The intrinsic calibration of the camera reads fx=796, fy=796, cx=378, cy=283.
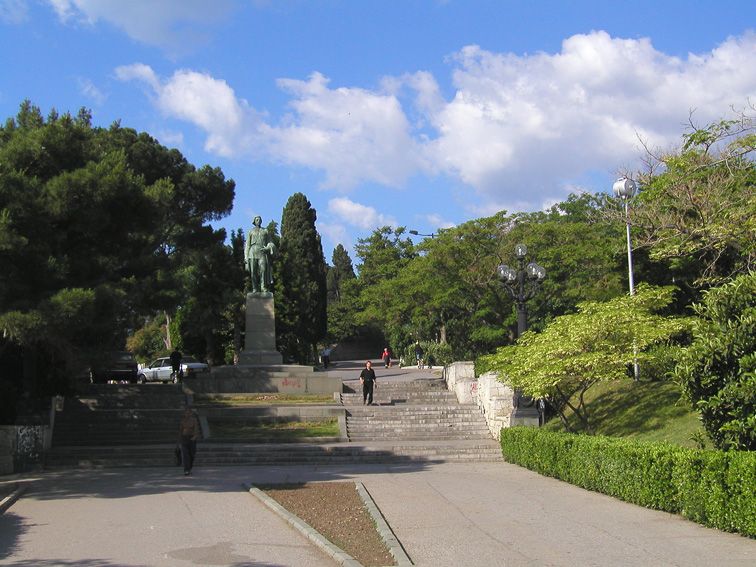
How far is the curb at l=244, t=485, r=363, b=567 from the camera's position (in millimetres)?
8328

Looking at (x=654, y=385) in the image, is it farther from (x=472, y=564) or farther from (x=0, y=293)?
(x=0, y=293)

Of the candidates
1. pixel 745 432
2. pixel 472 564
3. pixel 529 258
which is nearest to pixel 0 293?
pixel 472 564

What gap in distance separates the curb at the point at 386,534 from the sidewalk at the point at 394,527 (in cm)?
17

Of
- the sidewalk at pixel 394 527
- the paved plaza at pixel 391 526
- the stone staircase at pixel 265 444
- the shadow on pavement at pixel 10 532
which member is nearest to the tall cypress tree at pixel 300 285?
the stone staircase at pixel 265 444

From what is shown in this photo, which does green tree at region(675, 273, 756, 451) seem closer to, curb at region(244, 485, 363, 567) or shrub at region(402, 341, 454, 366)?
curb at region(244, 485, 363, 567)

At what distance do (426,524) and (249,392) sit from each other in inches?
761

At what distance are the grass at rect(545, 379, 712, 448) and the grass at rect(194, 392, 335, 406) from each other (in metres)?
9.06

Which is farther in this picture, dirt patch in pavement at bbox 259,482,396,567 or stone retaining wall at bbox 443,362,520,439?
stone retaining wall at bbox 443,362,520,439

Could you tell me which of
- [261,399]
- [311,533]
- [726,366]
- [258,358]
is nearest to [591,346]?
[726,366]

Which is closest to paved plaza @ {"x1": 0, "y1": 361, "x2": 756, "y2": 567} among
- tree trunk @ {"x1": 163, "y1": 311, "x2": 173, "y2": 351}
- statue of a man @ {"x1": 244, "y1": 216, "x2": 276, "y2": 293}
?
statue of a man @ {"x1": 244, "y1": 216, "x2": 276, "y2": 293}

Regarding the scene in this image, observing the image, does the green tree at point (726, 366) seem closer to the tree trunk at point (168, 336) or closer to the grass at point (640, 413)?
the grass at point (640, 413)

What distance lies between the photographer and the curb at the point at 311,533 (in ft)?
27.3

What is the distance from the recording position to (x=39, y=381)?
21969 millimetres

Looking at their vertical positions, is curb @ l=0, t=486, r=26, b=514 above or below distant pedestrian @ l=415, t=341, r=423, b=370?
below
